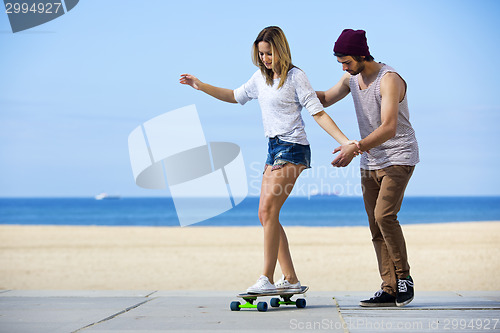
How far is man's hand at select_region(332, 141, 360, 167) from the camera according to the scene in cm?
378

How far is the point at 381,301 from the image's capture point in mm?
4203

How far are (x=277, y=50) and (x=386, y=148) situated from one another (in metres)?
1.00

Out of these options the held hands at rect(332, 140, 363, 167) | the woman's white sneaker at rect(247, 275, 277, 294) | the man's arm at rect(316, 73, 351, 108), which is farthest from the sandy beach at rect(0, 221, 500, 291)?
the held hands at rect(332, 140, 363, 167)

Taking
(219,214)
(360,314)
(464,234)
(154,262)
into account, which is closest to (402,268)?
(360,314)

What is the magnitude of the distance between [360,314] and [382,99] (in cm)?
140

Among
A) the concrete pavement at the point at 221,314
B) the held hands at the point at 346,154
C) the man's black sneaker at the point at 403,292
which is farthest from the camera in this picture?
the man's black sneaker at the point at 403,292

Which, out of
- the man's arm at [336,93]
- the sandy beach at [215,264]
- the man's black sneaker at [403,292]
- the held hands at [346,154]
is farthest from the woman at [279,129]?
the sandy beach at [215,264]

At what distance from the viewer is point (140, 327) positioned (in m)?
3.35

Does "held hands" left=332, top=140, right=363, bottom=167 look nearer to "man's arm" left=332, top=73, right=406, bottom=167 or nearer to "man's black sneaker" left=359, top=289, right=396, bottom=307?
"man's arm" left=332, top=73, right=406, bottom=167

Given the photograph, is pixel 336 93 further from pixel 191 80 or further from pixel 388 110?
pixel 191 80

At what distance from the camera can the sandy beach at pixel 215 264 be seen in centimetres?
931

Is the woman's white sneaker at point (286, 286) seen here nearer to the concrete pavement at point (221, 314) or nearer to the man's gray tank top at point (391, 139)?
the concrete pavement at point (221, 314)

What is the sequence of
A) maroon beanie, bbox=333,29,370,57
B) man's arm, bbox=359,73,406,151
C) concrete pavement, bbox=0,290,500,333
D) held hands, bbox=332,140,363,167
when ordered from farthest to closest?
maroon beanie, bbox=333,29,370,57 → man's arm, bbox=359,73,406,151 → held hands, bbox=332,140,363,167 → concrete pavement, bbox=0,290,500,333

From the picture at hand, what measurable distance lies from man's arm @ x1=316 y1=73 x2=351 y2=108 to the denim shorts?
22.2 inches
